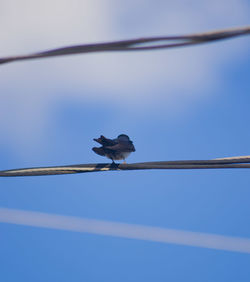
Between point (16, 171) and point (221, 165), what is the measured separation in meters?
2.01

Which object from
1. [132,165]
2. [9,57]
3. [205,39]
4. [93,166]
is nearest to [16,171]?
[93,166]

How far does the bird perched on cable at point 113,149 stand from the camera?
6.73 m

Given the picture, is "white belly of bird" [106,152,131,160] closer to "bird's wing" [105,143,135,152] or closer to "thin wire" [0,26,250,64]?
"bird's wing" [105,143,135,152]

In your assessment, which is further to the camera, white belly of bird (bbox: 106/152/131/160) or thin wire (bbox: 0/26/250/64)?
white belly of bird (bbox: 106/152/131/160)

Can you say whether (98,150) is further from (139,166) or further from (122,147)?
(139,166)

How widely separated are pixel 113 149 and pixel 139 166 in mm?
2610

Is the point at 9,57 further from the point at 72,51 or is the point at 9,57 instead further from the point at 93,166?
the point at 93,166

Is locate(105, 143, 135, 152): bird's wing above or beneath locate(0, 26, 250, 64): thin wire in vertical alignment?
above

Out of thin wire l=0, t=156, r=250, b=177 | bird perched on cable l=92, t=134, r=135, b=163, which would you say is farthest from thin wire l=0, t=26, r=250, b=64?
bird perched on cable l=92, t=134, r=135, b=163

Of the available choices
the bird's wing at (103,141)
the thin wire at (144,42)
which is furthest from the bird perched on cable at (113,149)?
the thin wire at (144,42)

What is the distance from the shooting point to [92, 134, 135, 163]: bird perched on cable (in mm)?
6730

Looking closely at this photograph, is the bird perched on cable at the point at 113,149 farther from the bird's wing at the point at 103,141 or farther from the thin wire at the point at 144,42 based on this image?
the thin wire at the point at 144,42

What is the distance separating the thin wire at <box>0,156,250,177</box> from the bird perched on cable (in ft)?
6.60

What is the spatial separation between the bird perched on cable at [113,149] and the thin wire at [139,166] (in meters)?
2.01
